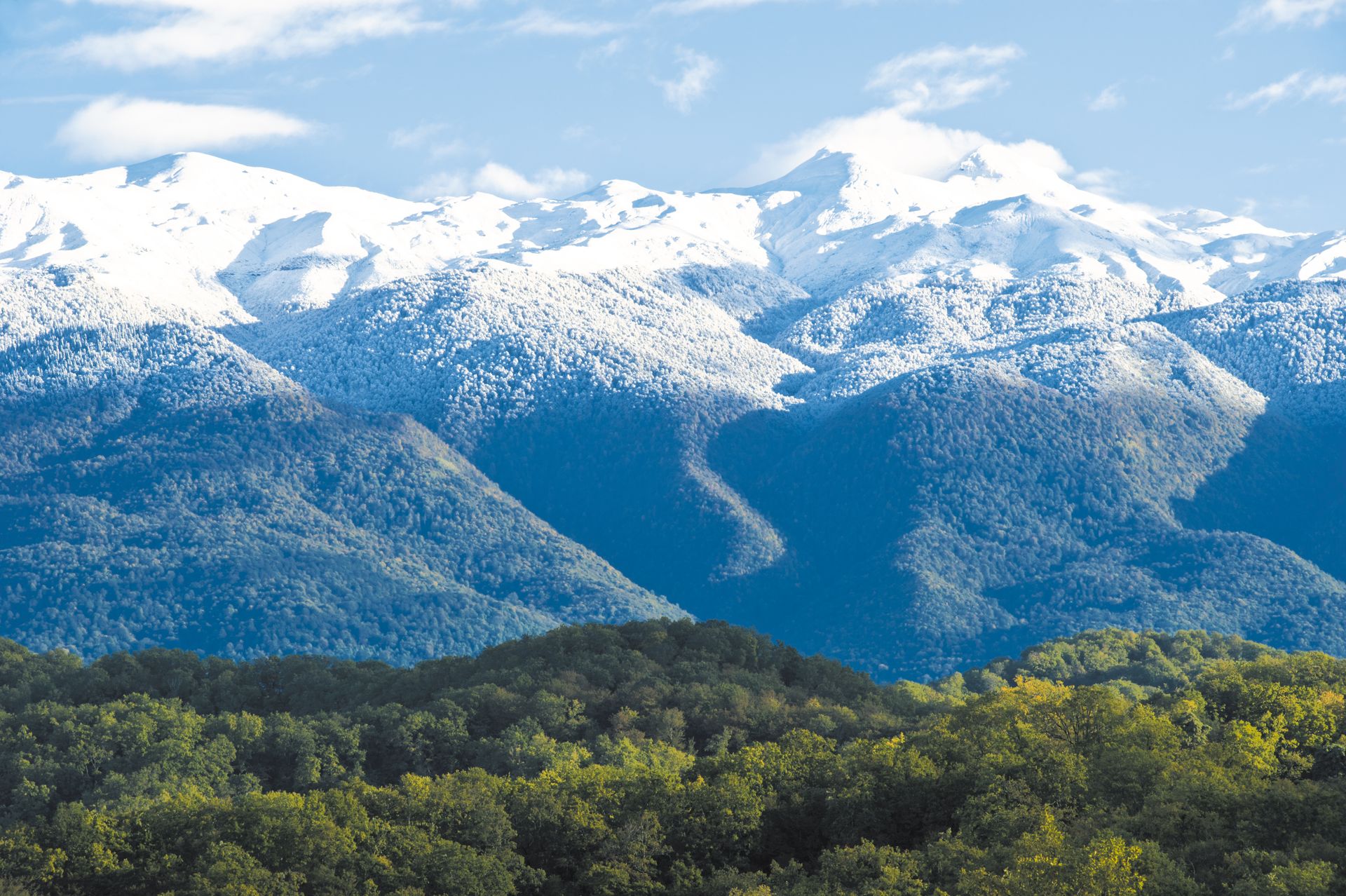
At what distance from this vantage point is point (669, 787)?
110m

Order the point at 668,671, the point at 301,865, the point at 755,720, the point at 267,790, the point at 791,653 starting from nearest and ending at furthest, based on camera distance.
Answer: the point at 301,865
the point at 267,790
the point at 755,720
the point at 668,671
the point at 791,653

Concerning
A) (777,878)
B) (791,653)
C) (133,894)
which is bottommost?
(133,894)

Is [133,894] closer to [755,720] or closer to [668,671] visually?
[755,720]

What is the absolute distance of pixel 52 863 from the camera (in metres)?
97.6

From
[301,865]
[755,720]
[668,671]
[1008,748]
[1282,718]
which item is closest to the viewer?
[301,865]

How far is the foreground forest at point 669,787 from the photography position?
3620 inches

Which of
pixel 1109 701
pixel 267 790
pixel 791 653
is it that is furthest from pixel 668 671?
pixel 1109 701

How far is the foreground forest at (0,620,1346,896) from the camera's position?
91.9m

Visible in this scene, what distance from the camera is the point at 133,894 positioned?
322 ft

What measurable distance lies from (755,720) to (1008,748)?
3745cm

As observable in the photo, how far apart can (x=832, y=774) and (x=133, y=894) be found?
132ft

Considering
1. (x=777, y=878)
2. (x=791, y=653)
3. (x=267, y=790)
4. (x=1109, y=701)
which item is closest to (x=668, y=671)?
(x=791, y=653)

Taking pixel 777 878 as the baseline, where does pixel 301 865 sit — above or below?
below

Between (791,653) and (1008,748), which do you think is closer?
(1008,748)
